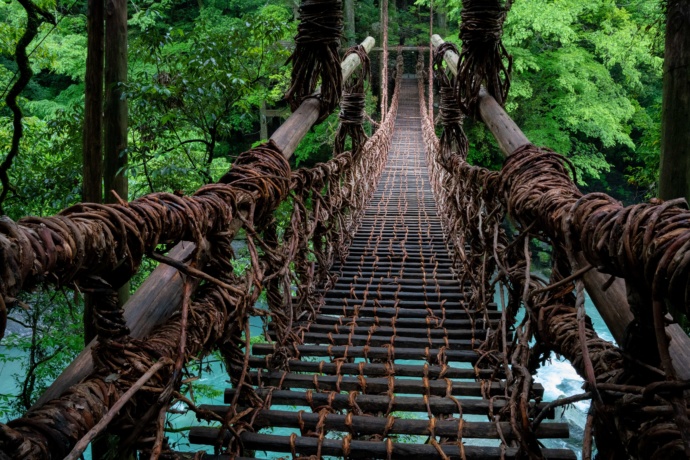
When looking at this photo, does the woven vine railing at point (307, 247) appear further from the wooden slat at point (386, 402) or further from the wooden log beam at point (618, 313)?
the wooden log beam at point (618, 313)

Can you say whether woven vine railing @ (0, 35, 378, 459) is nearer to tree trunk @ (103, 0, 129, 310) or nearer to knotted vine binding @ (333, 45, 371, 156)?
tree trunk @ (103, 0, 129, 310)

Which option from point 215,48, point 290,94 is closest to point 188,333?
point 290,94

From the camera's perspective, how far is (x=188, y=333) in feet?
3.44

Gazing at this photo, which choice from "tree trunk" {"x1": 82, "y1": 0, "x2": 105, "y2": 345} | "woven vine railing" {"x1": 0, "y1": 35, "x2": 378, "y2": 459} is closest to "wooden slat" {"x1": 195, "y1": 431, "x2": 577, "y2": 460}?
"woven vine railing" {"x1": 0, "y1": 35, "x2": 378, "y2": 459}

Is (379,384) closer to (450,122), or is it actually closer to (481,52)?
(481,52)

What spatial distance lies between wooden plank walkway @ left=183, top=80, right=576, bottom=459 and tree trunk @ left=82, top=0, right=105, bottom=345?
1414 mm

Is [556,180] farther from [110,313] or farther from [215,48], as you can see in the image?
[215,48]

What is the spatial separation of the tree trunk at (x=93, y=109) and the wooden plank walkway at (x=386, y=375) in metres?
1.41

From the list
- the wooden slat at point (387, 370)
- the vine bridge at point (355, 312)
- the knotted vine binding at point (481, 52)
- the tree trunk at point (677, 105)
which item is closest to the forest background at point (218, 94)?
the vine bridge at point (355, 312)

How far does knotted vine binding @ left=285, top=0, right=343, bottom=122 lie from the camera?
8.32 ft

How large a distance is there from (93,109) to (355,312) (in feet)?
5.91

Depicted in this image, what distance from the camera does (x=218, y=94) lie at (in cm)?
399

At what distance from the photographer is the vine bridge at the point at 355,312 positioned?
71 cm

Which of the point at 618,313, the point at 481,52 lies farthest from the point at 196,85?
the point at 618,313
